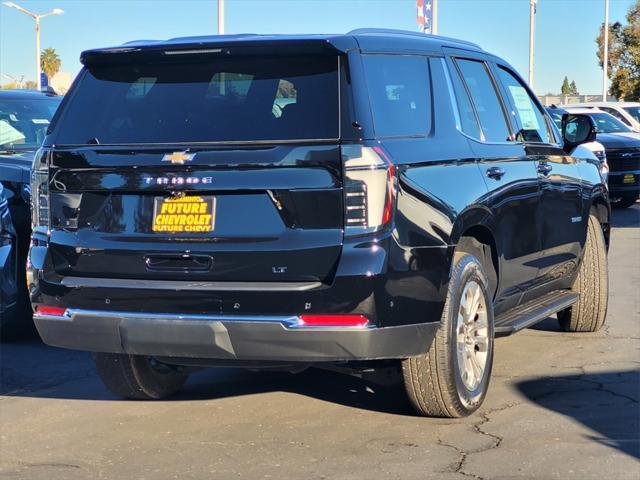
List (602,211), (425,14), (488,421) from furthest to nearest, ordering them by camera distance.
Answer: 1. (425,14)
2. (602,211)
3. (488,421)

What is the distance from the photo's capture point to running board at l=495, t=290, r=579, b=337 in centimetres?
590

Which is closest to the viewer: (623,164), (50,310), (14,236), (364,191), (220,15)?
(364,191)

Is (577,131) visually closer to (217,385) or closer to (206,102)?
(217,385)

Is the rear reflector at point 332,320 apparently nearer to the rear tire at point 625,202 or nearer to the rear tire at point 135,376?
the rear tire at point 135,376

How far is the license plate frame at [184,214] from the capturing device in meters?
4.73

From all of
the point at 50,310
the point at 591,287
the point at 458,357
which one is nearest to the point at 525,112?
the point at 591,287

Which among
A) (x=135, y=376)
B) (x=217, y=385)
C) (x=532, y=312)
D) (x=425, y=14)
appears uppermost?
(x=425, y=14)

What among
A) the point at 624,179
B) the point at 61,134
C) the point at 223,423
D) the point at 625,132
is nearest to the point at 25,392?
the point at 223,423

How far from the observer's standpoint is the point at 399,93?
5.16 meters

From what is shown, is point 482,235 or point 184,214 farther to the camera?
point 482,235

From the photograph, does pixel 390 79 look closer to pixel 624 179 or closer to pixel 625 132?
pixel 624 179

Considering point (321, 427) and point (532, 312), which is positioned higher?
point (532, 312)

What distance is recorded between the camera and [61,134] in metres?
5.20

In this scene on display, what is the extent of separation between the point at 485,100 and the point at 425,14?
16.3m
